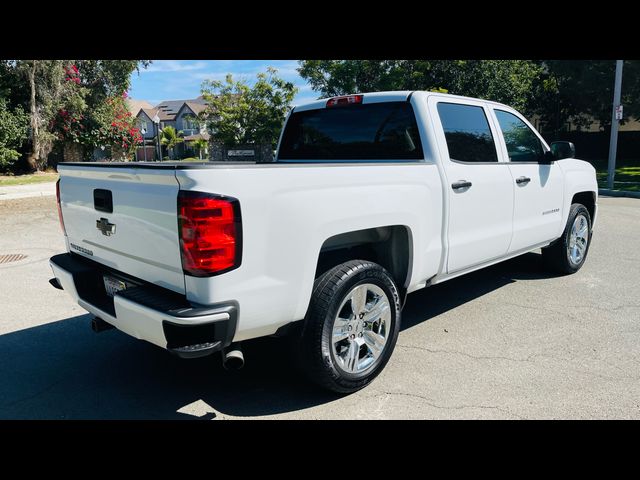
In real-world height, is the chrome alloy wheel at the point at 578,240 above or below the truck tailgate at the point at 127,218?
below

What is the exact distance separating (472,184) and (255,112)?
2223 cm

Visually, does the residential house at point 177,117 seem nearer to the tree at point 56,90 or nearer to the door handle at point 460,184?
the tree at point 56,90

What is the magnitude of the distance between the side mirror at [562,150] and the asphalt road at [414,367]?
1443 millimetres

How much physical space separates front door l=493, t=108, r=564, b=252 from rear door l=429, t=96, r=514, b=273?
196mm

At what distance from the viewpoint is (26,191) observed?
15.6 meters

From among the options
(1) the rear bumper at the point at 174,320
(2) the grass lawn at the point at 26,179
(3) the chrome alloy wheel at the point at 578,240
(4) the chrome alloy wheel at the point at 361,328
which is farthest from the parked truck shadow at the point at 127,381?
(2) the grass lawn at the point at 26,179

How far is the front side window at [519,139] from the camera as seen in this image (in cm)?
491

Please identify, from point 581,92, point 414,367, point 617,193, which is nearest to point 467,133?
point 414,367

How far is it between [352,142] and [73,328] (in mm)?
2997

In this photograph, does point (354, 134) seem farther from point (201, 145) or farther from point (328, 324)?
point (201, 145)

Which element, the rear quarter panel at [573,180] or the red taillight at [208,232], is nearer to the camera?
the red taillight at [208,232]

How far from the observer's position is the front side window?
491cm
